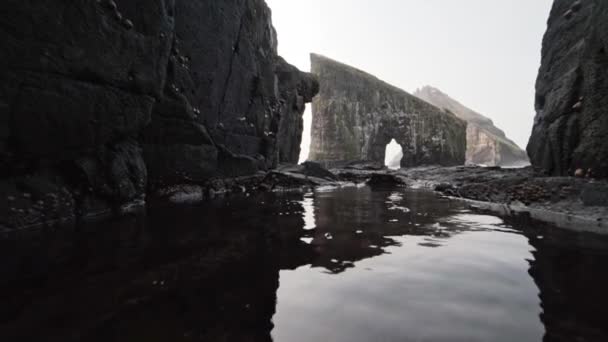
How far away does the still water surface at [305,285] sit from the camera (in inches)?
68.6

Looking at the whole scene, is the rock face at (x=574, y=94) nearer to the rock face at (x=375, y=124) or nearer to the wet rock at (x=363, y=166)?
the wet rock at (x=363, y=166)

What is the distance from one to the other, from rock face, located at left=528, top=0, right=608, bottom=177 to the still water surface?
388cm

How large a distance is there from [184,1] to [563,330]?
10.4 meters

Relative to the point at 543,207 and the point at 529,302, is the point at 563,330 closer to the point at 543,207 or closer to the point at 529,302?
the point at 529,302

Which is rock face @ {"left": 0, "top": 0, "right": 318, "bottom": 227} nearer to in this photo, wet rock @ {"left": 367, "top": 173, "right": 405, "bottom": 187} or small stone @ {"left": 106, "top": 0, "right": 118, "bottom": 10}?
small stone @ {"left": 106, "top": 0, "right": 118, "bottom": 10}

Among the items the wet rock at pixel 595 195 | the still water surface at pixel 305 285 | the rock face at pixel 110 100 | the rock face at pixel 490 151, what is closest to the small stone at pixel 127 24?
the rock face at pixel 110 100

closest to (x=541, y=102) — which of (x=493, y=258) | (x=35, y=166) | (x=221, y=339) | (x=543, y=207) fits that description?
(x=543, y=207)

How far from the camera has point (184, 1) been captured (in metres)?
8.91

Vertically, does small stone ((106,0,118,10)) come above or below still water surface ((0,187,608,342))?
above

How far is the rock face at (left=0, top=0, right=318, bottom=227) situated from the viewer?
464 cm

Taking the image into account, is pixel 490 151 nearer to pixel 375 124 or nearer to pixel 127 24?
pixel 375 124

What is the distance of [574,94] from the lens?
7.61 meters

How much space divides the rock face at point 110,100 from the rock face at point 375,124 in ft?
130

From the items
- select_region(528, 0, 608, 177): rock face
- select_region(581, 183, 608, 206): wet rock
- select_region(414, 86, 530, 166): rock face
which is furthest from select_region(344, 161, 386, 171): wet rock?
select_region(414, 86, 530, 166): rock face
